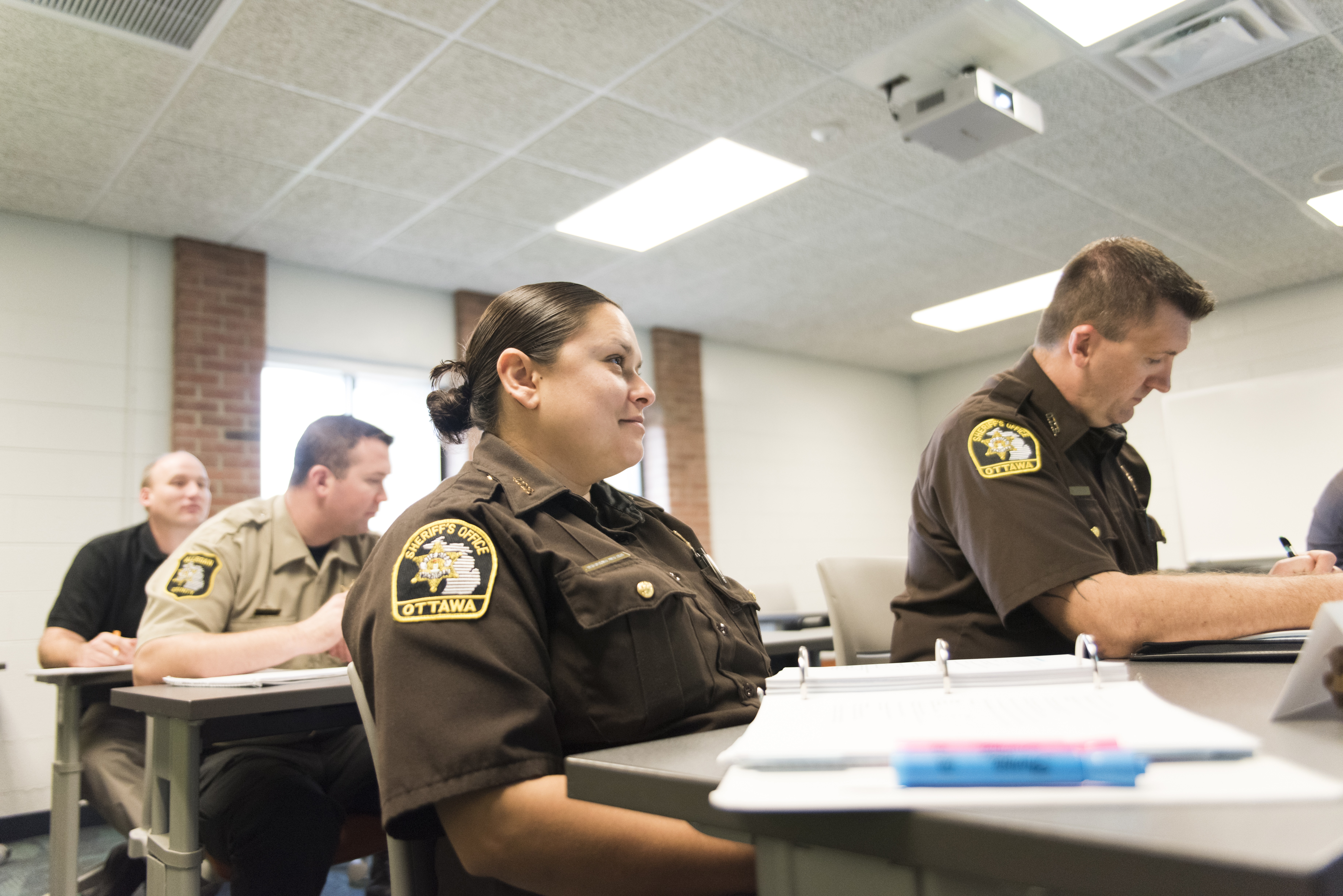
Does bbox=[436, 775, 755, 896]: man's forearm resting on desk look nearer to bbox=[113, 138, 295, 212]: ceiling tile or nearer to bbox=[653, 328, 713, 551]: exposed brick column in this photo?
bbox=[113, 138, 295, 212]: ceiling tile

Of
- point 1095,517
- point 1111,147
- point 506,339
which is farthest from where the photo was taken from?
point 1111,147

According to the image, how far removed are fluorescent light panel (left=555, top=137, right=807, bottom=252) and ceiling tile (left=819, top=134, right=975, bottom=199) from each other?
215mm

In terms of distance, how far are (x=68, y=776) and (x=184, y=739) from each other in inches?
40.1

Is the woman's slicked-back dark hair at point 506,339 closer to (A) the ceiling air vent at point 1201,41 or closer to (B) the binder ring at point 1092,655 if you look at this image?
(B) the binder ring at point 1092,655

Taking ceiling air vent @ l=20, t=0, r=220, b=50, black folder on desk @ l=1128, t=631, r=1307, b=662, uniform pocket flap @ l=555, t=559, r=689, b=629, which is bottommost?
black folder on desk @ l=1128, t=631, r=1307, b=662

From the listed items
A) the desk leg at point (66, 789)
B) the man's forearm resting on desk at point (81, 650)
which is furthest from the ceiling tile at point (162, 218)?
the desk leg at point (66, 789)

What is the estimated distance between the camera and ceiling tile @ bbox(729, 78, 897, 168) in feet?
11.0

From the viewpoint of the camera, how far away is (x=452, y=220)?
4.26 m

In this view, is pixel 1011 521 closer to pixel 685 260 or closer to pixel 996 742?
pixel 996 742

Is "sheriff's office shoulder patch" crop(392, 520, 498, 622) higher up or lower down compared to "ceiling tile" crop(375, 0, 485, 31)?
lower down

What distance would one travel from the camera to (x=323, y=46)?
9.39 feet

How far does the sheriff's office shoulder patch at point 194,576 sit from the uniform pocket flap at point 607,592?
134 centimetres

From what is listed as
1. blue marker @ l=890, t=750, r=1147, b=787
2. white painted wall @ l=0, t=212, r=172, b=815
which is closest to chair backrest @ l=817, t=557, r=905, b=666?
blue marker @ l=890, t=750, r=1147, b=787

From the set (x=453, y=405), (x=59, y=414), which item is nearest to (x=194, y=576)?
A: (x=453, y=405)
